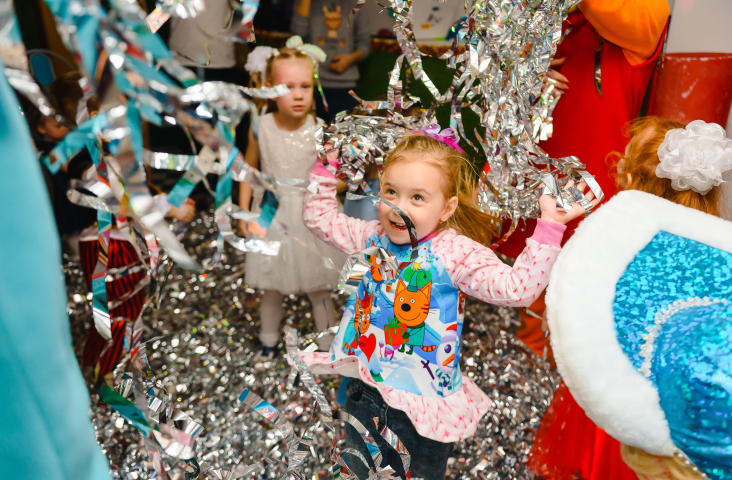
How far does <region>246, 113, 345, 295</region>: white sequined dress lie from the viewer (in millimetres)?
1506

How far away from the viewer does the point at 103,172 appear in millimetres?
551

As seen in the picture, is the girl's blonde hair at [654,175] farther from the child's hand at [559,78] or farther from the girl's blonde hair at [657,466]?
the girl's blonde hair at [657,466]

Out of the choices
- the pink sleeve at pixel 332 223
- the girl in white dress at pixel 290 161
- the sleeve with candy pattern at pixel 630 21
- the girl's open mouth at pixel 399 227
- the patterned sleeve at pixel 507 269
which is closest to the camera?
the patterned sleeve at pixel 507 269

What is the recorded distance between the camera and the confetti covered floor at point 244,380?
1243 mm

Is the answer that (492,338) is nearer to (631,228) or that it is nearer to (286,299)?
(286,299)

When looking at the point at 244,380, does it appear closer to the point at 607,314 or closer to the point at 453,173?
the point at 453,173

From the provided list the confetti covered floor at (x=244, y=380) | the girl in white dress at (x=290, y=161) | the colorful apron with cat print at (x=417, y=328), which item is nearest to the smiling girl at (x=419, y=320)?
the colorful apron with cat print at (x=417, y=328)

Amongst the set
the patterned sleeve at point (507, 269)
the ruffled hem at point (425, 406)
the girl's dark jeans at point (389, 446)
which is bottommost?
the girl's dark jeans at point (389, 446)

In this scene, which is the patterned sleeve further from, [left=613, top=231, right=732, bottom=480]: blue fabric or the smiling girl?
[left=613, top=231, right=732, bottom=480]: blue fabric

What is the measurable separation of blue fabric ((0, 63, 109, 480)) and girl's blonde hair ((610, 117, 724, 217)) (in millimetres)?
970

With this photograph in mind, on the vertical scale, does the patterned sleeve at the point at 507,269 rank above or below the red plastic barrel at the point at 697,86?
below

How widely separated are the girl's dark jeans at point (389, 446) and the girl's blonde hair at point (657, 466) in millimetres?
379

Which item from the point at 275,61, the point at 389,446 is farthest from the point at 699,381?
the point at 275,61

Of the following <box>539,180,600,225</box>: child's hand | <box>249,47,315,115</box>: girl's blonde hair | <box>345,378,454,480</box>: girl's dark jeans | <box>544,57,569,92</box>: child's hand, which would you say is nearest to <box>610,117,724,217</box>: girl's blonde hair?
<box>539,180,600,225</box>: child's hand
